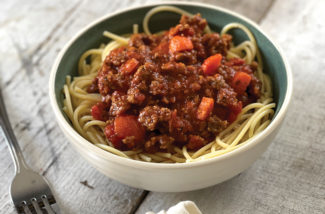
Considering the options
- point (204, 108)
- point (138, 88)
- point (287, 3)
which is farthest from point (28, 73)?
point (287, 3)

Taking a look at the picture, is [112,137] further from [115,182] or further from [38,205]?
[38,205]

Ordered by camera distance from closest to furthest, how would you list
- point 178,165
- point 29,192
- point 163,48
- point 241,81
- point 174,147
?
point 178,165
point 29,192
point 174,147
point 241,81
point 163,48

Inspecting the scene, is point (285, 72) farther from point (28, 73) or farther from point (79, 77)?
point (28, 73)

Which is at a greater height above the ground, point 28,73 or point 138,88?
point 138,88

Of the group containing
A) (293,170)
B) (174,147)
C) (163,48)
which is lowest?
(293,170)

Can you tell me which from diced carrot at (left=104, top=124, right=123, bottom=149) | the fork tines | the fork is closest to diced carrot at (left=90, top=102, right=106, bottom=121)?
diced carrot at (left=104, top=124, right=123, bottom=149)

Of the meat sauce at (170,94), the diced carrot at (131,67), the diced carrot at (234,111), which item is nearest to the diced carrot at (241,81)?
the meat sauce at (170,94)

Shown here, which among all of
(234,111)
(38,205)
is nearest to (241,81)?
(234,111)
